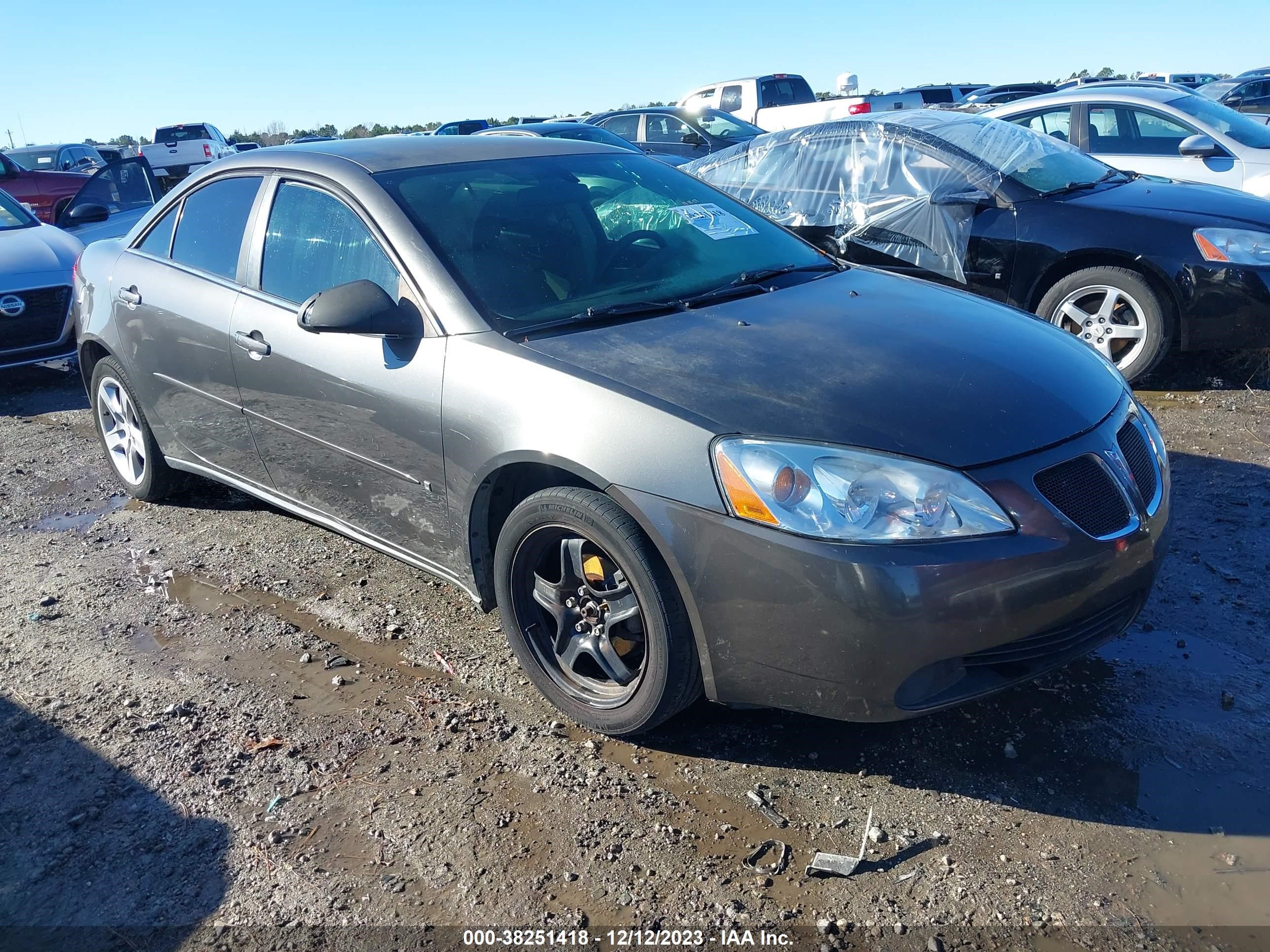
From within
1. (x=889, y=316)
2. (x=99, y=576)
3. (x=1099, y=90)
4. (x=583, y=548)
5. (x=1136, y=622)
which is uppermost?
(x=1099, y=90)

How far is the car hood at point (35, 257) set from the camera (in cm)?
728

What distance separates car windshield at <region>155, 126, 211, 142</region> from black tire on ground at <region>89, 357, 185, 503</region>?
80.1 feet

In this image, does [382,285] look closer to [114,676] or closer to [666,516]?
[666,516]

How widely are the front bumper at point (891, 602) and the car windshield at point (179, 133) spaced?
1098 inches

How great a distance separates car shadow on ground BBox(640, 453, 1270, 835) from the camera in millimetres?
2564

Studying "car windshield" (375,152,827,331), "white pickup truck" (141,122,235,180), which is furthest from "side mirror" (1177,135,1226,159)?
"white pickup truck" (141,122,235,180)

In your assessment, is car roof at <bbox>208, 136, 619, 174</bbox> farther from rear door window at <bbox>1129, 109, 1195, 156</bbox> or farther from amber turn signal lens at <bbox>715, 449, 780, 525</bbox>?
rear door window at <bbox>1129, 109, 1195, 156</bbox>

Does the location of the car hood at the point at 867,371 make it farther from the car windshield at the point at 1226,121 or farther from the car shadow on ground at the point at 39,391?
the car windshield at the point at 1226,121

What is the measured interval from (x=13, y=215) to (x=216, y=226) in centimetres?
554

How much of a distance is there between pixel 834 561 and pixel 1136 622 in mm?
1642

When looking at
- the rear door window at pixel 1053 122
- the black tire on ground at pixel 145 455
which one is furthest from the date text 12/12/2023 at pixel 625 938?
the rear door window at pixel 1053 122

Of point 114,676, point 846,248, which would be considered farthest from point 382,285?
point 846,248

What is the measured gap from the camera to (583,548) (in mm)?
2863

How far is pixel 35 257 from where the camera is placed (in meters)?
7.55
